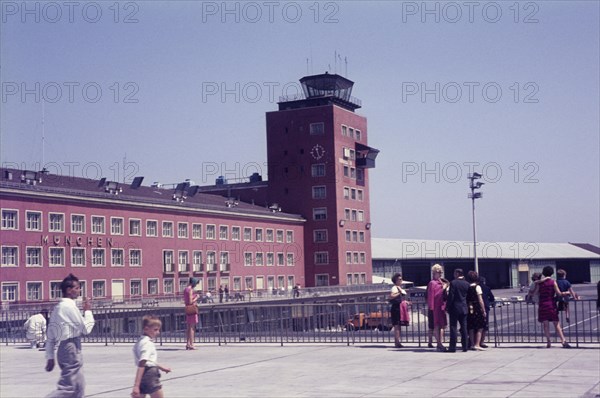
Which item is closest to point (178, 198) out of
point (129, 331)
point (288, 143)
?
point (288, 143)

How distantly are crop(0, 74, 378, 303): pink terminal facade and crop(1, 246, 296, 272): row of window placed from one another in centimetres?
10

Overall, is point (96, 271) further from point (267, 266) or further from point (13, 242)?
point (267, 266)

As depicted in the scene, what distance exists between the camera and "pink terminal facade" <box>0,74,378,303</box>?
60.8 m

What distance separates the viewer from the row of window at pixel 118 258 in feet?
194

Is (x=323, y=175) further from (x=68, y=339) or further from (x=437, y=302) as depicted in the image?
(x=68, y=339)

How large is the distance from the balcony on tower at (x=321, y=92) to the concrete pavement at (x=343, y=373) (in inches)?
3313

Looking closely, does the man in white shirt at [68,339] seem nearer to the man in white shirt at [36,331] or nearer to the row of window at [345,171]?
the man in white shirt at [36,331]

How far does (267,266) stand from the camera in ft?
298

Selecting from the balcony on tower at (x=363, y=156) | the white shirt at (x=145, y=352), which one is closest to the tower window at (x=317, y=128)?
the balcony on tower at (x=363, y=156)

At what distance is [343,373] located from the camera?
14.2 m

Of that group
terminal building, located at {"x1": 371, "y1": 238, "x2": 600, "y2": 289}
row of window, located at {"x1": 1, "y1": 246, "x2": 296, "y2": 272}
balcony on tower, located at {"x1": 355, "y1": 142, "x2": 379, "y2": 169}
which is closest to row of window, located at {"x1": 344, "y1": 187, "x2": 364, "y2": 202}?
balcony on tower, located at {"x1": 355, "y1": 142, "x2": 379, "y2": 169}

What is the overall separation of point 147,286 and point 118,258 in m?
4.78

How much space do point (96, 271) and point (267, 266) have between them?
28.7 meters

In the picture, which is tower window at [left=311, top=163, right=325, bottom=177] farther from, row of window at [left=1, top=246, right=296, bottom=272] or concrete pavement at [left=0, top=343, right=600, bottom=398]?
concrete pavement at [left=0, top=343, right=600, bottom=398]
